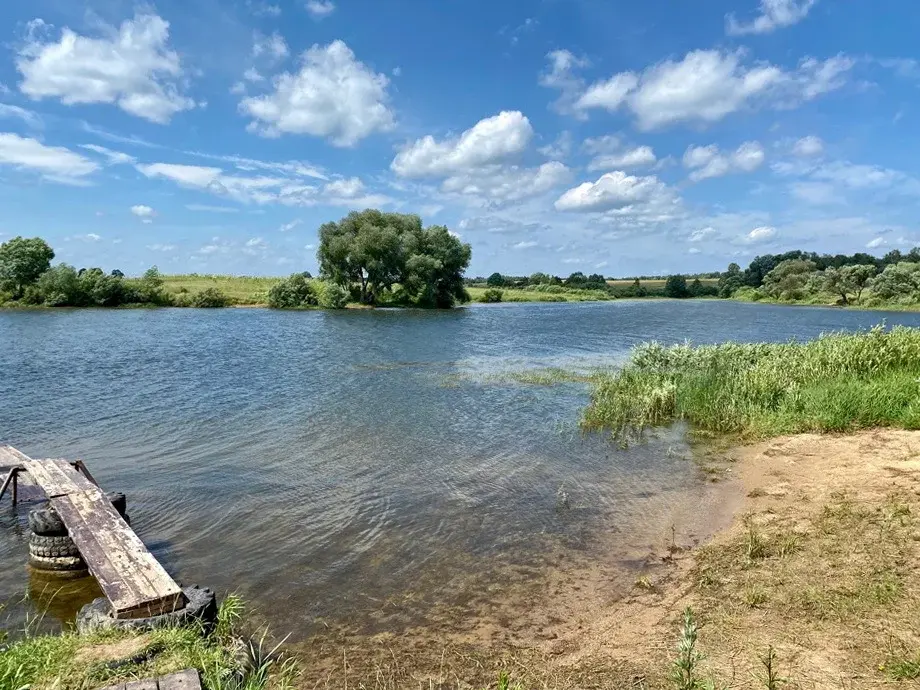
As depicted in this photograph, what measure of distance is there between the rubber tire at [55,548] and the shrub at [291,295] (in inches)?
2989

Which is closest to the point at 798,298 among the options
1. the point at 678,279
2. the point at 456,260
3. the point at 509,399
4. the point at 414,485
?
the point at 678,279

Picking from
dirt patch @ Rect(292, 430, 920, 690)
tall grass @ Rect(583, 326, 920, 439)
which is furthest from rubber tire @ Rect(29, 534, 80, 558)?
tall grass @ Rect(583, 326, 920, 439)

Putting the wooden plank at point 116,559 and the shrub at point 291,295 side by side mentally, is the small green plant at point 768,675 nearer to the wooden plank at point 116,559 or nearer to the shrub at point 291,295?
the wooden plank at point 116,559

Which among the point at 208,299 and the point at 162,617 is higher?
the point at 208,299

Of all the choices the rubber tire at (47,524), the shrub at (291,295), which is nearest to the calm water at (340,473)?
the rubber tire at (47,524)

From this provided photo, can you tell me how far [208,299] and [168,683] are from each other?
3322 inches

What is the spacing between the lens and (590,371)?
28.1m

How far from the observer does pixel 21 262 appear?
74.5 metres

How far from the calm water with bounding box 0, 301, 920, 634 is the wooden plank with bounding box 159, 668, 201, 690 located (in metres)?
2.41

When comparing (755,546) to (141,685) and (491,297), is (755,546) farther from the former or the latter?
(491,297)

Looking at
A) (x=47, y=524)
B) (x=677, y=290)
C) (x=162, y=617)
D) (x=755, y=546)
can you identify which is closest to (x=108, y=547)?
(x=47, y=524)

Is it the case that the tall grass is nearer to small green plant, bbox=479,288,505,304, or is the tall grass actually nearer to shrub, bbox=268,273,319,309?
shrub, bbox=268,273,319,309

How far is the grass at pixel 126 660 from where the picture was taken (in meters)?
4.56

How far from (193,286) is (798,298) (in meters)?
115
